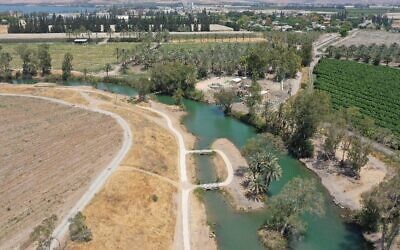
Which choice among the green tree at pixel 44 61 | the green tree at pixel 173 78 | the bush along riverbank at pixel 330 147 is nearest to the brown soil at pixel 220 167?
the bush along riverbank at pixel 330 147

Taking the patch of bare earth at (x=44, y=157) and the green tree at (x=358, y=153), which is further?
the green tree at (x=358, y=153)

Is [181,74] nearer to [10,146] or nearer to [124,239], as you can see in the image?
[10,146]

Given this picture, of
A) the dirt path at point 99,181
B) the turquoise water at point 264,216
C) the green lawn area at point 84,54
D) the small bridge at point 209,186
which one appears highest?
the green lawn area at point 84,54

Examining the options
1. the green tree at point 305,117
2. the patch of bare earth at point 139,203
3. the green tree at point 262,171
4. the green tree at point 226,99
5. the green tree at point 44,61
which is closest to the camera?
the patch of bare earth at point 139,203

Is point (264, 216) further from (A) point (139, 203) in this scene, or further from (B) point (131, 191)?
(B) point (131, 191)

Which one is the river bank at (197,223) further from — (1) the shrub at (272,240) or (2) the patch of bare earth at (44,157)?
(2) the patch of bare earth at (44,157)

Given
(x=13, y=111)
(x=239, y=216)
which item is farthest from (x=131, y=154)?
(x=13, y=111)
